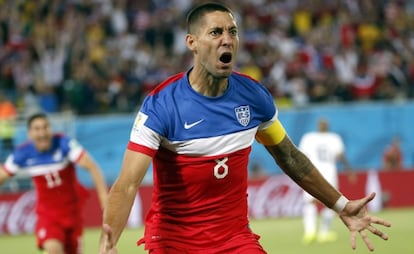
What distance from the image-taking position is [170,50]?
25484 mm

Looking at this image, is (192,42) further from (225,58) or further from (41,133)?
(41,133)

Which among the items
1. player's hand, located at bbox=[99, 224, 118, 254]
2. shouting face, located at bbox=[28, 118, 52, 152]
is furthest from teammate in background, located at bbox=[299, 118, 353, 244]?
player's hand, located at bbox=[99, 224, 118, 254]

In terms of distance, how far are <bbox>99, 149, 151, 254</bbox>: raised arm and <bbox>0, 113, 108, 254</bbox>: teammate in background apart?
16.2ft

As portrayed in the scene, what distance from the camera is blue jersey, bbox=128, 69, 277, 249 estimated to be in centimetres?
642

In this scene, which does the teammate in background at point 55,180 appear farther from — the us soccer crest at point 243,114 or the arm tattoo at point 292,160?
the us soccer crest at point 243,114

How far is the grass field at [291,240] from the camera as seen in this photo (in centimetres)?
1602

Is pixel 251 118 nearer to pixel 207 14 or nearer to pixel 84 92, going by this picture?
pixel 207 14

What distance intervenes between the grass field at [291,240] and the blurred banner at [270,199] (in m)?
0.47

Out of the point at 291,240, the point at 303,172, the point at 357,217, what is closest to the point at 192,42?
the point at 303,172

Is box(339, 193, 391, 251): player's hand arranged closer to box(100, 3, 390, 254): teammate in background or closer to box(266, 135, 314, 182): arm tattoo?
box(100, 3, 390, 254): teammate in background

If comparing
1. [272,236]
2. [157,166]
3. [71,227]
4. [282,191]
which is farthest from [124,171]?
[282,191]

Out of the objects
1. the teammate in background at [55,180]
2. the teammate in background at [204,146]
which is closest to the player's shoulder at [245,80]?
the teammate in background at [204,146]

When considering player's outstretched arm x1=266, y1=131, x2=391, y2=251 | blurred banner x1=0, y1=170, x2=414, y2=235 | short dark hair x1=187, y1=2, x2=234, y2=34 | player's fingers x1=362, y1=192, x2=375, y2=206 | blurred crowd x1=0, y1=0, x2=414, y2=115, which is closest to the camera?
short dark hair x1=187, y1=2, x2=234, y2=34

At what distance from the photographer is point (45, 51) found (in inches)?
959
